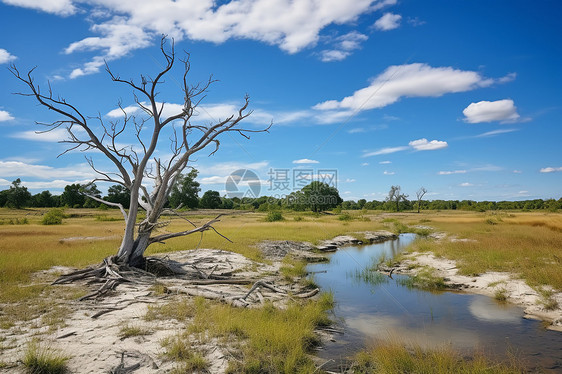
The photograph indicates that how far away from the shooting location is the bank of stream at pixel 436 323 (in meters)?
8.39

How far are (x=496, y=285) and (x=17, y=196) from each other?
9925 cm

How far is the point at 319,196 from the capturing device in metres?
96.1

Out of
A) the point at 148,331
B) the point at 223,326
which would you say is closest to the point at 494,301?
the point at 223,326

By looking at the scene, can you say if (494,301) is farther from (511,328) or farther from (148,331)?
(148,331)

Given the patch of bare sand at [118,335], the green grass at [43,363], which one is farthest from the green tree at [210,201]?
the green grass at [43,363]

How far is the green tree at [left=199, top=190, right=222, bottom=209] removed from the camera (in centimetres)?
10981

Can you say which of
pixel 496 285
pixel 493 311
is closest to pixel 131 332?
pixel 493 311

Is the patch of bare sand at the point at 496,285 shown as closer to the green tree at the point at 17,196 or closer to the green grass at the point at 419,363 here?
the green grass at the point at 419,363

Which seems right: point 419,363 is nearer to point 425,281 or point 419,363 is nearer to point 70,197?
point 425,281

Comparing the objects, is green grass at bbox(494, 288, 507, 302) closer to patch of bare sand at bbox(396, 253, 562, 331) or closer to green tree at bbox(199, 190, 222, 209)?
patch of bare sand at bbox(396, 253, 562, 331)

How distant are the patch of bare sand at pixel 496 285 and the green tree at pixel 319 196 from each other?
7541 centimetres

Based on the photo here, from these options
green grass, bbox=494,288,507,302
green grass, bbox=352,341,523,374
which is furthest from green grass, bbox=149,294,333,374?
green grass, bbox=494,288,507,302

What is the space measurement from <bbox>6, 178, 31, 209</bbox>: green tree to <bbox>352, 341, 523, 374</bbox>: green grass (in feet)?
324

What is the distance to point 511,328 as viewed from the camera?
32.8 feet
